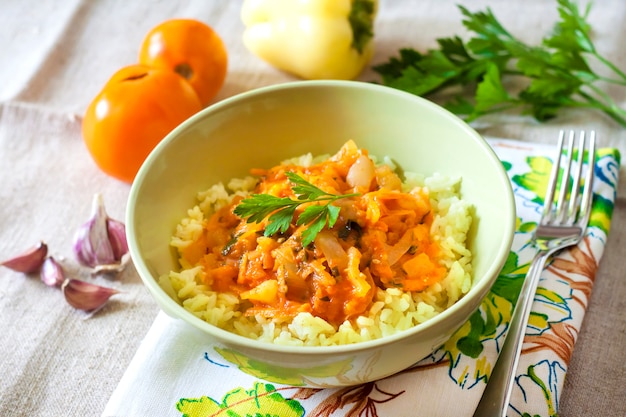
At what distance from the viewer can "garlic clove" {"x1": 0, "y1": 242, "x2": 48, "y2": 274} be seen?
283 cm

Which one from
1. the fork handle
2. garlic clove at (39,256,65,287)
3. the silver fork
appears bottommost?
garlic clove at (39,256,65,287)

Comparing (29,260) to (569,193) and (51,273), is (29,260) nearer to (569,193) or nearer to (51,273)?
(51,273)

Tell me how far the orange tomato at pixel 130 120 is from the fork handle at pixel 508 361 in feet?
5.86

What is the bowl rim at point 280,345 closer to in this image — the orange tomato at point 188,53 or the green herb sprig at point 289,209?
the green herb sprig at point 289,209

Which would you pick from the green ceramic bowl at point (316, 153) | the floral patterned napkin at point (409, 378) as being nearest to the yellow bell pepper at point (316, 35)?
the green ceramic bowl at point (316, 153)

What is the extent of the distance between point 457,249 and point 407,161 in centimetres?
56

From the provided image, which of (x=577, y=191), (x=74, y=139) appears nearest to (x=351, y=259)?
(x=577, y=191)

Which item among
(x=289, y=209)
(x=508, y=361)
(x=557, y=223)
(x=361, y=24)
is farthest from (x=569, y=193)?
(x=361, y=24)

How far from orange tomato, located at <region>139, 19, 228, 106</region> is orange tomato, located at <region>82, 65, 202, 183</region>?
0.33m

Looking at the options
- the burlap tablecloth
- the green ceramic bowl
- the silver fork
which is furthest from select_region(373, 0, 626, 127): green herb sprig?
the green ceramic bowl

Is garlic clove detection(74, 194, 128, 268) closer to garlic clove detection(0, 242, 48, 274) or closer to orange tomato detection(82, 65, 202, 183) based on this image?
garlic clove detection(0, 242, 48, 274)

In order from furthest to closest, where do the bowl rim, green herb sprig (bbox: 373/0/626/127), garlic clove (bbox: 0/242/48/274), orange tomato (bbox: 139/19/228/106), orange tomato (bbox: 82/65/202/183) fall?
orange tomato (bbox: 139/19/228/106), green herb sprig (bbox: 373/0/626/127), orange tomato (bbox: 82/65/202/183), garlic clove (bbox: 0/242/48/274), the bowl rim

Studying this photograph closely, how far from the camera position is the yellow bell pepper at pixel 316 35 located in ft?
11.8

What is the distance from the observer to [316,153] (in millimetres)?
2881
